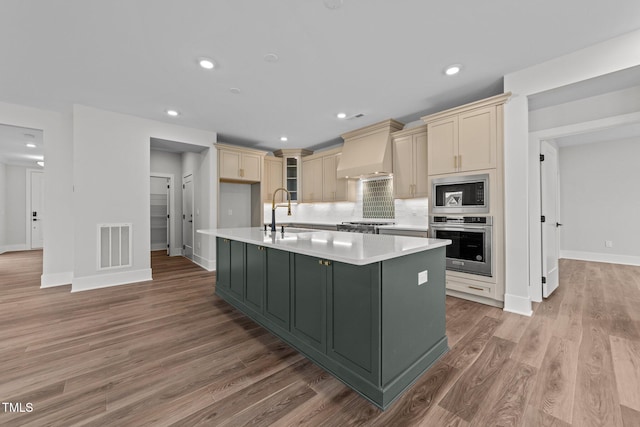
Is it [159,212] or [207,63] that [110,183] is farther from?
[159,212]

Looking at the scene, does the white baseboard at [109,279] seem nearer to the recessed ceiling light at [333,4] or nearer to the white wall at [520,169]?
the recessed ceiling light at [333,4]

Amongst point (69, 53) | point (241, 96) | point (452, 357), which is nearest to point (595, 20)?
point (452, 357)

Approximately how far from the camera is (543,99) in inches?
116

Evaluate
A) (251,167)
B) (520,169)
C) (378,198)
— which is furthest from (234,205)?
(520,169)

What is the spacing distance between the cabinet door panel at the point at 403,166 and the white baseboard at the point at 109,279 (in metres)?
4.43

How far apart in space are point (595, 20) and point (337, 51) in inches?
82.7

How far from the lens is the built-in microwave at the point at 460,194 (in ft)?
10.3

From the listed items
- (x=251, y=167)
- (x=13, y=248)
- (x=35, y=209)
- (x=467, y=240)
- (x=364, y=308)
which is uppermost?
(x=251, y=167)

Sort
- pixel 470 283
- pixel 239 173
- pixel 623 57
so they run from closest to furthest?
1. pixel 623 57
2. pixel 470 283
3. pixel 239 173

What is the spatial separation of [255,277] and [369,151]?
296 cm

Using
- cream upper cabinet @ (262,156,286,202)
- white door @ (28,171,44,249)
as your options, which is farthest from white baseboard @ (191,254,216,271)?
white door @ (28,171,44,249)

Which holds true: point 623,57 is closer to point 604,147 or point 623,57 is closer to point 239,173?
point 604,147

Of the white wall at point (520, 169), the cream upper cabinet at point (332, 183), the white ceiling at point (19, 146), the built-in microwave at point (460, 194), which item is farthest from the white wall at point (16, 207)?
the white wall at point (520, 169)

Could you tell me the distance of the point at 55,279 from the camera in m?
4.12
